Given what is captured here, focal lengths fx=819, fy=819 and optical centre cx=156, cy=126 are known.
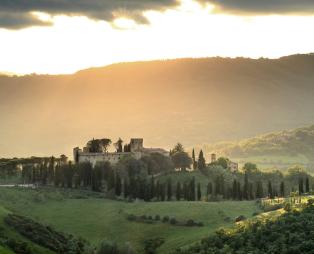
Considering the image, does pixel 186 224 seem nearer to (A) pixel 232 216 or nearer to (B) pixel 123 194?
(A) pixel 232 216

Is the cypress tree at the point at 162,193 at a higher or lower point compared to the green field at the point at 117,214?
higher

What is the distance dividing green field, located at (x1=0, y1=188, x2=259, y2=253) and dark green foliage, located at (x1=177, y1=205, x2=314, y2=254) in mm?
8634

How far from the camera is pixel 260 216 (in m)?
131

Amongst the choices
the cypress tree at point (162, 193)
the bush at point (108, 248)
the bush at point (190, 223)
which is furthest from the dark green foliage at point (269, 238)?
the cypress tree at point (162, 193)

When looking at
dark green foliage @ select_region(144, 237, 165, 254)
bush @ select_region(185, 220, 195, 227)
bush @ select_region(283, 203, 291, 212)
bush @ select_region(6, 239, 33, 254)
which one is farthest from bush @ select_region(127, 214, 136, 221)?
bush @ select_region(6, 239, 33, 254)

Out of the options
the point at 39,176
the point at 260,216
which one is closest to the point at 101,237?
the point at 260,216

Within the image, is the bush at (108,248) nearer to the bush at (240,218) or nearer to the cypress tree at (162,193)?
the bush at (240,218)

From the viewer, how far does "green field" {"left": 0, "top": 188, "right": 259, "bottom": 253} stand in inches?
5389

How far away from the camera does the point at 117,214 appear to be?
15188cm

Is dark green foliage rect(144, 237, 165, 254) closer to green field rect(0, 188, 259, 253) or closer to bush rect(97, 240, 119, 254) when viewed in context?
green field rect(0, 188, 259, 253)

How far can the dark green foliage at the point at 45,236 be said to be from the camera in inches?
4712

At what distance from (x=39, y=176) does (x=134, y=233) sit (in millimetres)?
55963

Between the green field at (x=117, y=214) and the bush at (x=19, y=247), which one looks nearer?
the bush at (x=19, y=247)

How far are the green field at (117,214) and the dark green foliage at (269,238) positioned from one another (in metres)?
8.63
